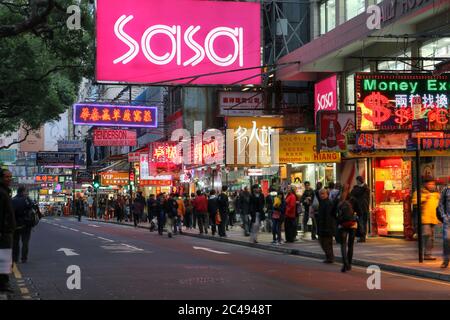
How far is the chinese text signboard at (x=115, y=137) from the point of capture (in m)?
45.0

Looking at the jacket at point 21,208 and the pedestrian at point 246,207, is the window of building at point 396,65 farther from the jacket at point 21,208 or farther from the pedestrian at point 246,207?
the jacket at point 21,208

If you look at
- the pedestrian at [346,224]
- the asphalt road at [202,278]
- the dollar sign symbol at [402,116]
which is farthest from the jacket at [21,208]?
the dollar sign symbol at [402,116]

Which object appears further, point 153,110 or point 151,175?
point 151,175

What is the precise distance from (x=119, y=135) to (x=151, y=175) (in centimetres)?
326

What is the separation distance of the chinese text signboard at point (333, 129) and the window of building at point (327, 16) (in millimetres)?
6851

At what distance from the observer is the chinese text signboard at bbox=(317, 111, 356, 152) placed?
77.1ft

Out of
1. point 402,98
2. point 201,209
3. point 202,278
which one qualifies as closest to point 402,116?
point 402,98

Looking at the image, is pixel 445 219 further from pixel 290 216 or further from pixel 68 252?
pixel 68 252

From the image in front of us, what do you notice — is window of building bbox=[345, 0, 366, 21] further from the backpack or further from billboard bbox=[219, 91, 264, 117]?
the backpack

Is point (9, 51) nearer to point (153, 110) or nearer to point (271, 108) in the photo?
point (153, 110)

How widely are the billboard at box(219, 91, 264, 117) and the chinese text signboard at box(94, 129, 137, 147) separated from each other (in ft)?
44.9
